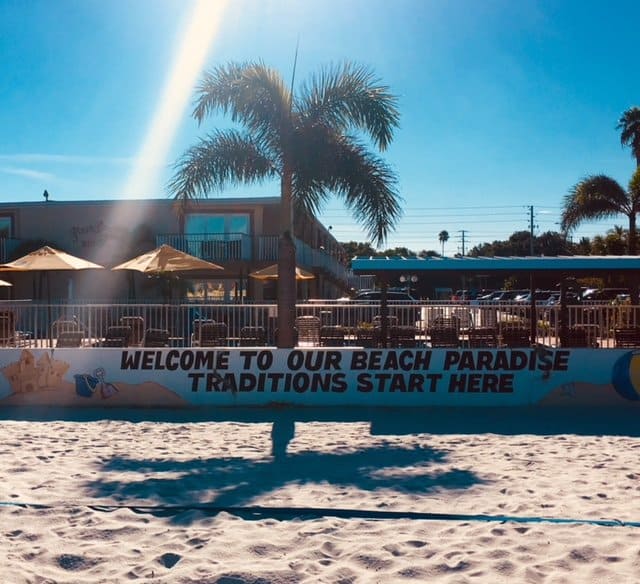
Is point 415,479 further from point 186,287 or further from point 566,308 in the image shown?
point 186,287

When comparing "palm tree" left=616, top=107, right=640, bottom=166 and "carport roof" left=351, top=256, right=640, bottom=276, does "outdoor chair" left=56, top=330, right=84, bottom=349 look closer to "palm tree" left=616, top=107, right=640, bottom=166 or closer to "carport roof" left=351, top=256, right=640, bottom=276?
"carport roof" left=351, top=256, right=640, bottom=276

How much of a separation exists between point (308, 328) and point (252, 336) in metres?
1.44

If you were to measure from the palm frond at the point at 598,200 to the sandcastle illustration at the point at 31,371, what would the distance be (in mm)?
18517

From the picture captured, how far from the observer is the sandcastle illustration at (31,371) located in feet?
37.6

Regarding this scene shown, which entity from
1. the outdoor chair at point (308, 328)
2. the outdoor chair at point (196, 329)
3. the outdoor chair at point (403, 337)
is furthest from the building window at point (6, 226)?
the outdoor chair at point (403, 337)

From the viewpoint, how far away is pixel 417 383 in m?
11.4

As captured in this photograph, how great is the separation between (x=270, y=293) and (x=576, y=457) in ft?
70.9

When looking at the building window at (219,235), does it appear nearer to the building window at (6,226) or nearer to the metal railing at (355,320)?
the building window at (6,226)

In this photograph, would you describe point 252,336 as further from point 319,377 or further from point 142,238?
point 142,238

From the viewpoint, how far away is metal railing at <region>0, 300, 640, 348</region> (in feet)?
45.9

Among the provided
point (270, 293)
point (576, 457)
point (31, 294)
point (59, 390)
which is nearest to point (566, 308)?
point (576, 457)

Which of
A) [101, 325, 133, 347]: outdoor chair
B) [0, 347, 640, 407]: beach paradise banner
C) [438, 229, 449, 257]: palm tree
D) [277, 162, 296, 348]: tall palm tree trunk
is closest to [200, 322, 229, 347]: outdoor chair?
[101, 325, 133, 347]: outdoor chair

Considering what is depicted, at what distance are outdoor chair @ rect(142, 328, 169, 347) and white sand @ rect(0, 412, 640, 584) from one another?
15.4 ft

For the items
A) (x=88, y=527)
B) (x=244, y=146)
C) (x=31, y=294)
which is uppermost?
(x=244, y=146)
